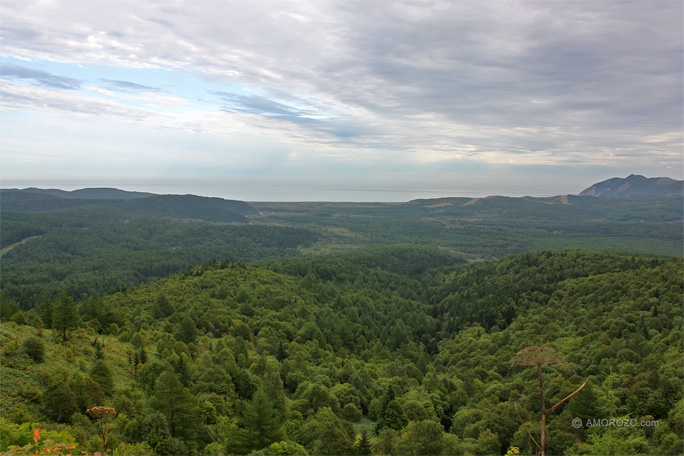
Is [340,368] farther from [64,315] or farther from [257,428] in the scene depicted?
[64,315]

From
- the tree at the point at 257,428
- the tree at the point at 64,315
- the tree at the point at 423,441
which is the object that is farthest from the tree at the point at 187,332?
the tree at the point at 423,441

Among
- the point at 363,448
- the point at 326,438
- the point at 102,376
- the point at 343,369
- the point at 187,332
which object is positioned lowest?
the point at 343,369

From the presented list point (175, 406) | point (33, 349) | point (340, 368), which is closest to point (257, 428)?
point (175, 406)

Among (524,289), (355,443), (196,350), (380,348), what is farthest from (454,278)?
(355,443)

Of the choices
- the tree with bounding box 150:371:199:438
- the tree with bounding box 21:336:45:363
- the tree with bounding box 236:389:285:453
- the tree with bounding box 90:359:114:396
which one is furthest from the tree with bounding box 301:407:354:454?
the tree with bounding box 21:336:45:363

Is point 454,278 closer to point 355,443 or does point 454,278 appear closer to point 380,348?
point 380,348

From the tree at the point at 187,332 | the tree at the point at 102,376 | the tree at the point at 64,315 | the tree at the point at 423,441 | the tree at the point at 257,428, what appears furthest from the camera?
the tree at the point at 187,332

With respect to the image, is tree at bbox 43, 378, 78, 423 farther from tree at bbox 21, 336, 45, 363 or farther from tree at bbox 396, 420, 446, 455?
tree at bbox 396, 420, 446, 455

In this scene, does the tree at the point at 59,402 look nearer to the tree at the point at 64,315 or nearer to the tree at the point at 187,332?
the tree at the point at 64,315

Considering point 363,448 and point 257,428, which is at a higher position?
point 257,428

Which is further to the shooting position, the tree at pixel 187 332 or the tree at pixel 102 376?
the tree at pixel 187 332

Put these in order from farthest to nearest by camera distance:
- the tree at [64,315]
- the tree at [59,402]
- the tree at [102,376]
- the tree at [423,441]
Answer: the tree at [64,315], the tree at [102,376], the tree at [423,441], the tree at [59,402]
